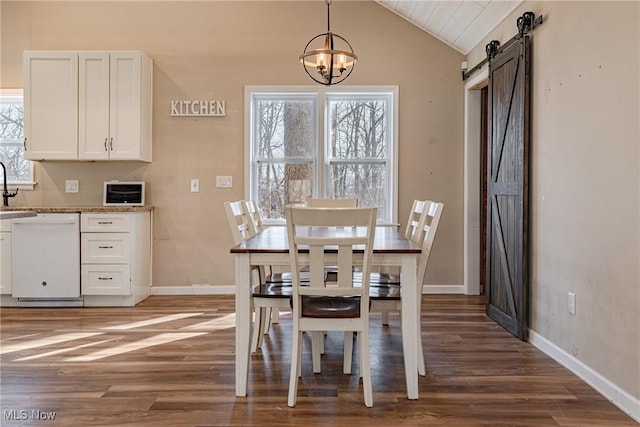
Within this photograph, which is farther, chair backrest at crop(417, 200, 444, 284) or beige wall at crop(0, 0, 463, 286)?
beige wall at crop(0, 0, 463, 286)

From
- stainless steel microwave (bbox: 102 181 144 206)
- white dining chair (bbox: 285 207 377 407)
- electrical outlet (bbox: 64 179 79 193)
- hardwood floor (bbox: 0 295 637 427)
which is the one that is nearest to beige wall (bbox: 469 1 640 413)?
hardwood floor (bbox: 0 295 637 427)

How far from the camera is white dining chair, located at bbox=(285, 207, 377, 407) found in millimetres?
2031

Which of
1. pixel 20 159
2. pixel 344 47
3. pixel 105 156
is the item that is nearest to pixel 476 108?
pixel 344 47

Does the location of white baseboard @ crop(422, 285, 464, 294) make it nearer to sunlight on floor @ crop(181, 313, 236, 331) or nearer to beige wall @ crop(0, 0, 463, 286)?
beige wall @ crop(0, 0, 463, 286)

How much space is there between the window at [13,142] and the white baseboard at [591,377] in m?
4.74

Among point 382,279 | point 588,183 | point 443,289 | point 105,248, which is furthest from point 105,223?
point 588,183

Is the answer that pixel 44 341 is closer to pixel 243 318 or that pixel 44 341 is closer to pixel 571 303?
pixel 243 318

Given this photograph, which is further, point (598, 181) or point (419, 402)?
point (598, 181)

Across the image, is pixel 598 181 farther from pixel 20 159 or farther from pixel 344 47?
pixel 20 159

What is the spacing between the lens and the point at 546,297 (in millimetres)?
2928

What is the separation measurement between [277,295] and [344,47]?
10.2ft

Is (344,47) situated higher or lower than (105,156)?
higher

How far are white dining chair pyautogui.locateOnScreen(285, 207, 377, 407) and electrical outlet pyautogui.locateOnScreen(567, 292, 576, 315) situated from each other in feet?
4.21

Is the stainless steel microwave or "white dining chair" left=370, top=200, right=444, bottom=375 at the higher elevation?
the stainless steel microwave
